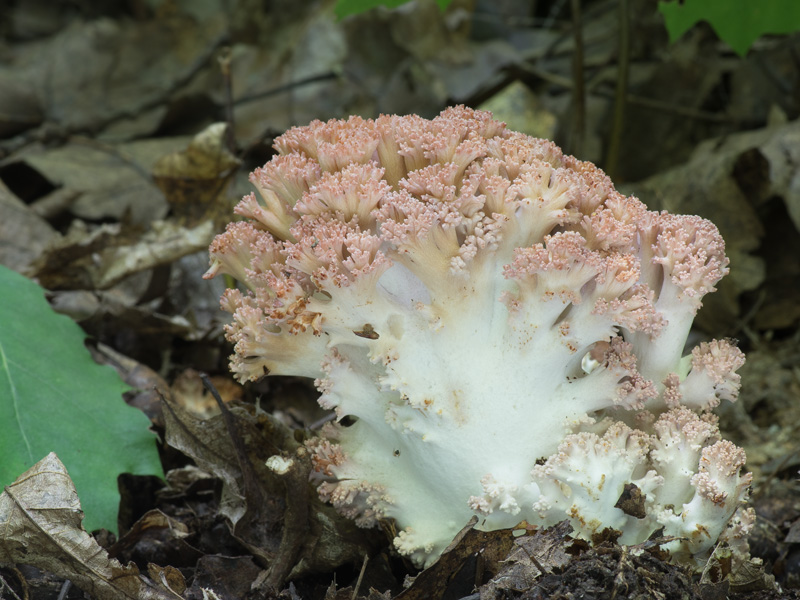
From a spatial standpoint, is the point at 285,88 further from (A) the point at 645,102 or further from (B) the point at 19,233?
(A) the point at 645,102

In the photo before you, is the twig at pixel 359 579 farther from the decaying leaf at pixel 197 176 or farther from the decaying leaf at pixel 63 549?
the decaying leaf at pixel 197 176

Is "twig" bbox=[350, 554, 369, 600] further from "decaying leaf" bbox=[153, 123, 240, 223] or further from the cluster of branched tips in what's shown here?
"decaying leaf" bbox=[153, 123, 240, 223]

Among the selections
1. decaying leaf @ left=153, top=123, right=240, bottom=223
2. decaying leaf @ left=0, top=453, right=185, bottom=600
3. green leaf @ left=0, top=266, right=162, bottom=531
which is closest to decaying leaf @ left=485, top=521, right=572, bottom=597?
decaying leaf @ left=0, top=453, right=185, bottom=600

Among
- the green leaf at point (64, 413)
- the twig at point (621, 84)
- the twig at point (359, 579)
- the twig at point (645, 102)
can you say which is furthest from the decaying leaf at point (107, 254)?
the twig at point (645, 102)

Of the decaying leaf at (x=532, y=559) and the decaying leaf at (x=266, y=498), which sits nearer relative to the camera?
the decaying leaf at (x=532, y=559)

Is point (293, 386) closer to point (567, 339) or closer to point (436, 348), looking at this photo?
point (436, 348)

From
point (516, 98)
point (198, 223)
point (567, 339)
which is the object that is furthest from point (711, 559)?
point (516, 98)
